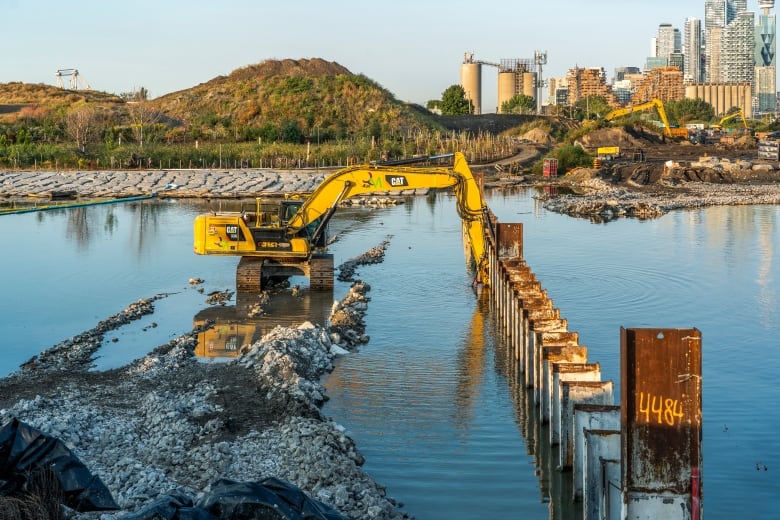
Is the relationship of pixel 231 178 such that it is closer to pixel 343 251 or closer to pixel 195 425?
pixel 343 251

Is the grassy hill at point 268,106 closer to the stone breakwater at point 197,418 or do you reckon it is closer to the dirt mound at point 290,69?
the dirt mound at point 290,69

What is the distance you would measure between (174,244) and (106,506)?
26644 mm

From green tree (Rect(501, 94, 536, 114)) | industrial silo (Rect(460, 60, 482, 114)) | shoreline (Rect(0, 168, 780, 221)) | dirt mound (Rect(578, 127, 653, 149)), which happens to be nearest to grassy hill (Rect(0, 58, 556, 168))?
shoreline (Rect(0, 168, 780, 221))

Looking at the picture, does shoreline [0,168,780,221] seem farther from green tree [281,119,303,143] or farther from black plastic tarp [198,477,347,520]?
black plastic tarp [198,477,347,520]

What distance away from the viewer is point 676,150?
8600cm

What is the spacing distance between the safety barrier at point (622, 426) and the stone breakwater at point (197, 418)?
219 cm

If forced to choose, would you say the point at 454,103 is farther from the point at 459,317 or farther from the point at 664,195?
the point at 459,317

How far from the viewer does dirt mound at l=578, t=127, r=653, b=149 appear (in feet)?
290

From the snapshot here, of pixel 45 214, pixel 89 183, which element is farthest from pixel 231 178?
pixel 45 214

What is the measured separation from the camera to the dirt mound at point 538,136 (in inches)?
3650

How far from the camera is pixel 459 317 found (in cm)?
2275

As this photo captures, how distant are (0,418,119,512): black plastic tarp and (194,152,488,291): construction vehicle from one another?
50.5 ft

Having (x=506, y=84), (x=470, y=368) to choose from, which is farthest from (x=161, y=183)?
(x=506, y=84)

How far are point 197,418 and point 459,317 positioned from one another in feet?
32.7
